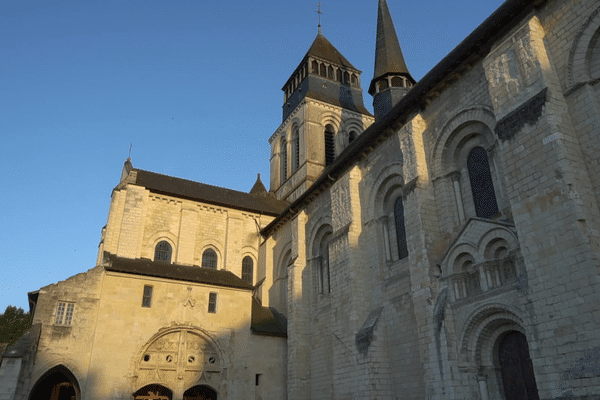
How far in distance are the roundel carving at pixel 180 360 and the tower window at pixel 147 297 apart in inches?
55.5

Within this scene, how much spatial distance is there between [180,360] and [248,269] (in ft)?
25.1

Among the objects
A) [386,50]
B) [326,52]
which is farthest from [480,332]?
[326,52]

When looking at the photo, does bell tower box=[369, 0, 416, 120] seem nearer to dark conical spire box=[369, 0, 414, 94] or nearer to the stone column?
dark conical spire box=[369, 0, 414, 94]

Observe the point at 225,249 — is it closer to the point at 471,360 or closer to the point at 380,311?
the point at 380,311

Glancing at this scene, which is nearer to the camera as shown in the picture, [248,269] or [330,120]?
[248,269]

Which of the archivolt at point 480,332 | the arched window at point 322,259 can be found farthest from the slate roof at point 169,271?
the archivolt at point 480,332

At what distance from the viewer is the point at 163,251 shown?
76.6ft

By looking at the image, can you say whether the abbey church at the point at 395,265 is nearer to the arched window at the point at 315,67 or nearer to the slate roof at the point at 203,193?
the slate roof at the point at 203,193

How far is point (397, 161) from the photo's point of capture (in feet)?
50.6

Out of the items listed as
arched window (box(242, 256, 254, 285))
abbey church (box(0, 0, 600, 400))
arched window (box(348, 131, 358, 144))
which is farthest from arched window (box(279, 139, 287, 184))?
arched window (box(242, 256, 254, 285))

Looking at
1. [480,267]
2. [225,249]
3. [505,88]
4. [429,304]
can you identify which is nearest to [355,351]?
[429,304]

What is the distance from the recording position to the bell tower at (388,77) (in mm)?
24156

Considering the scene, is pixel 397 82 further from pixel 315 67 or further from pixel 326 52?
pixel 326 52

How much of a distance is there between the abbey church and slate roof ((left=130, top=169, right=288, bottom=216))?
160mm
